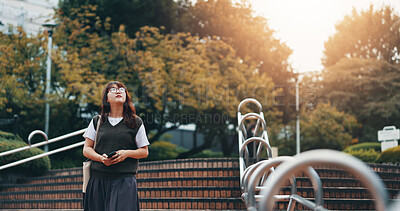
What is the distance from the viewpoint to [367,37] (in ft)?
124

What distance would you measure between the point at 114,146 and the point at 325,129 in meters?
24.5

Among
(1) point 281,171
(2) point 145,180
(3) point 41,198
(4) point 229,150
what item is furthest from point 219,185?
(4) point 229,150

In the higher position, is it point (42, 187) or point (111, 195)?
point (111, 195)

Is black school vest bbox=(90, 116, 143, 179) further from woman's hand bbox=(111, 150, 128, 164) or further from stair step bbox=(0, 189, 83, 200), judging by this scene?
stair step bbox=(0, 189, 83, 200)

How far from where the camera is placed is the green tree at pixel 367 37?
34.5 metres

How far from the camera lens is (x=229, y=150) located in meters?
24.5

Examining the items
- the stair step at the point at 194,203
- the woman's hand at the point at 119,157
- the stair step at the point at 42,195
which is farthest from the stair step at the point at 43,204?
the woman's hand at the point at 119,157

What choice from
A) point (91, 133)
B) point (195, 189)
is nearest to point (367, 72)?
point (195, 189)

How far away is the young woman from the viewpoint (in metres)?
3.41

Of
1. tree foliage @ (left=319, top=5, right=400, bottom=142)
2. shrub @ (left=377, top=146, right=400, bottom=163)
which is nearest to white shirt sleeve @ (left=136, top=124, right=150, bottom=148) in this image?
shrub @ (left=377, top=146, right=400, bottom=163)

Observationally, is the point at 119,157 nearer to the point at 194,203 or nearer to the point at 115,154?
the point at 115,154

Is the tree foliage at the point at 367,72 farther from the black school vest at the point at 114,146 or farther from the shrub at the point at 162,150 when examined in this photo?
the black school vest at the point at 114,146

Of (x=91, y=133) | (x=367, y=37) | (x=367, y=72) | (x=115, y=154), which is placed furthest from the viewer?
(x=367, y=37)

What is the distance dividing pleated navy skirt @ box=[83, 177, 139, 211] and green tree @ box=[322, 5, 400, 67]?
3195 cm
